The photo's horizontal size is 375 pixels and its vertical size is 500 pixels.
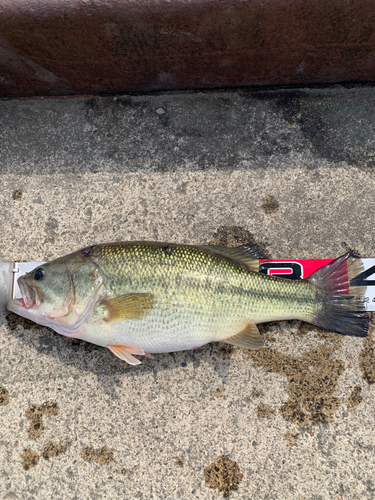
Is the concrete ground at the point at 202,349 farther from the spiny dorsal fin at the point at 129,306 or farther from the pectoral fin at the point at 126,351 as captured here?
the spiny dorsal fin at the point at 129,306

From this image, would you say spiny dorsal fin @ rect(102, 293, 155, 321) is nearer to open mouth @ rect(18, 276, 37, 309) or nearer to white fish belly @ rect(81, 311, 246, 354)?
white fish belly @ rect(81, 311, 246, 354)

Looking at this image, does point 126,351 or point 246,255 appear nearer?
point 126,351

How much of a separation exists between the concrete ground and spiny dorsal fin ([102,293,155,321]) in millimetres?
546

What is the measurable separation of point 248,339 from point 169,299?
0.61 m

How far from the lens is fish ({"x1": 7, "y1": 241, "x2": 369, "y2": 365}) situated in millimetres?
2312

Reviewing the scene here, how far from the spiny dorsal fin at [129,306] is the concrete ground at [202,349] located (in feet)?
1.79

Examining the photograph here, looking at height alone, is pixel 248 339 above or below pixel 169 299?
below

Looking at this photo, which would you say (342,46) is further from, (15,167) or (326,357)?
(15,167)

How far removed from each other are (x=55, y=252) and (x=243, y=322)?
1607 mm

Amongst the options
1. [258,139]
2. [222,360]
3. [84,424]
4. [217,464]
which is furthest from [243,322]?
[258,139]

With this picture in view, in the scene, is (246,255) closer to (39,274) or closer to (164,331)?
(164,331)

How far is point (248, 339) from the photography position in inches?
94.0

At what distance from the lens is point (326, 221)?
286 cm

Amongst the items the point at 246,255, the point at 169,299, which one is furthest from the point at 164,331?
the point at 246,255
